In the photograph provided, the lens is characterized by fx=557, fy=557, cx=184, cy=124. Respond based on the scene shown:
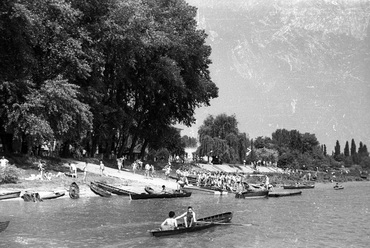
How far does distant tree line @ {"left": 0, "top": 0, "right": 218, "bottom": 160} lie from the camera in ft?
155

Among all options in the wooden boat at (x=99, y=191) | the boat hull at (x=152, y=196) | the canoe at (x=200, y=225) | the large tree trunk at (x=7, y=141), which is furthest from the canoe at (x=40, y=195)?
the canoe at (x=200, y=225)

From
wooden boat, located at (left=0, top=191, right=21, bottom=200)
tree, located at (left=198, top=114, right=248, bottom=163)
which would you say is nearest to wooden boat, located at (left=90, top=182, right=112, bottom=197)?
wooden boat, located at (left=0, top=191, right=21, bottom=200)

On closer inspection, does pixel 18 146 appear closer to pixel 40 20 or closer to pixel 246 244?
pixel 40 20

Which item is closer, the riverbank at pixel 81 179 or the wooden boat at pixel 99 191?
the riverbank at pixel 81 179

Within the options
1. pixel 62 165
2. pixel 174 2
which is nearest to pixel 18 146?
Result: pixel 62 165

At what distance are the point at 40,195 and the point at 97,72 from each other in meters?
19.3

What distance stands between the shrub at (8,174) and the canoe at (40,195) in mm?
3245

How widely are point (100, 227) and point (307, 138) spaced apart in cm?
15854

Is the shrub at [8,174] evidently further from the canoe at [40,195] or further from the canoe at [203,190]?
the canoe at [203,190]

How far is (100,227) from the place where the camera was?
99.8 feet

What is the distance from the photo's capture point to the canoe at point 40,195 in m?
40.0

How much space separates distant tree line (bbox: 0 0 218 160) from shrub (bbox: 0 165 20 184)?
331 cm

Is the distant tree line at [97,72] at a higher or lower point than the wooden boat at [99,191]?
higher

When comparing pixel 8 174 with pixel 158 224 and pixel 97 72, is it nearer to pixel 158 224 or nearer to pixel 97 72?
pixel 158 224
